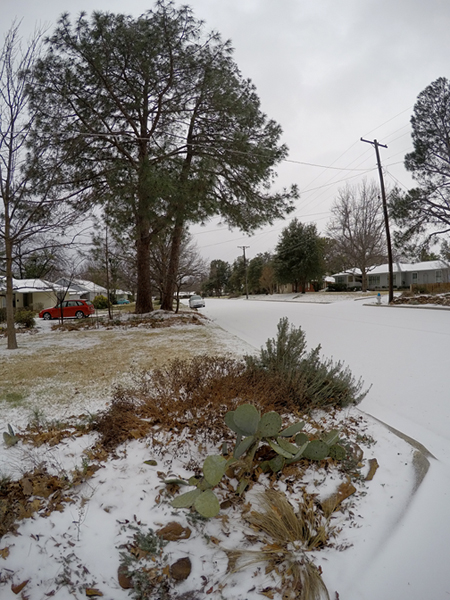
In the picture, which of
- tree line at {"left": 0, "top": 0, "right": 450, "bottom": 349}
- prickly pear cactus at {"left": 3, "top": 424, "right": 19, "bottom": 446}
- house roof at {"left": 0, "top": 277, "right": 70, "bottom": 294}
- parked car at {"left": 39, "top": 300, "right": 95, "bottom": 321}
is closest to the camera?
prickly pear cactus at {"left": 3, "top": 424, "right": 19, "bottom": 446}

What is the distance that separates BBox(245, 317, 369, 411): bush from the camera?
375 cm

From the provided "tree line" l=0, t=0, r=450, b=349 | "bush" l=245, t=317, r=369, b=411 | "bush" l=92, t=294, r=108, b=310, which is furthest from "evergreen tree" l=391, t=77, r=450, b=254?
"bush" l=92, t=294, r=108, b=310

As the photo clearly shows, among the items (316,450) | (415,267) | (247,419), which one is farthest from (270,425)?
(415,267)

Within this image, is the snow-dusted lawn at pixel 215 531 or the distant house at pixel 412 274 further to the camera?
the distant house at pixel 412 274

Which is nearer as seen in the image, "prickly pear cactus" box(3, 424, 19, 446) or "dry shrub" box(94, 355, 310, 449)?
"prickly pear cactus" box(3, 424, 19, 446)

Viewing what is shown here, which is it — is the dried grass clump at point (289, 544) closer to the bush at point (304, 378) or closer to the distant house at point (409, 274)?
the bush at point (304, 378)

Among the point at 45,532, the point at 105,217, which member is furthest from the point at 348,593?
the point at 105,217

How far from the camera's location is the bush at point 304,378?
3746 mm

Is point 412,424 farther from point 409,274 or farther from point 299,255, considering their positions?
point 409,274

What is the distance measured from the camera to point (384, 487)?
243 centimetres

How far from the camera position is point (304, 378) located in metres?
3.89

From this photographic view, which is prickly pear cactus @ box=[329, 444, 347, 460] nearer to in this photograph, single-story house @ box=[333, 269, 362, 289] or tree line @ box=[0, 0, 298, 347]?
tree line @ box=[0, 0, 298, 347]

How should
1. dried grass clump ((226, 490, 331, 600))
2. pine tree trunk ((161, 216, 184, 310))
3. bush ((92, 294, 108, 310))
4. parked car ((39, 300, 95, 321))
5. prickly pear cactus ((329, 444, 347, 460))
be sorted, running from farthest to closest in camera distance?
bush ((92, 294, 108, 310)) < parked car ((39, 300, 95, 321)) < pine tree trunk ((161, 216, 184, 310)) < prickly pear cactus ((329, 444, 347, 460)) < dried grass clump ((226, 490, 331, 600))

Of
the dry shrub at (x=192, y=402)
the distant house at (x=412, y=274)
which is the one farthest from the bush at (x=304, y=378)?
the distant house at (x=412, y=274)
